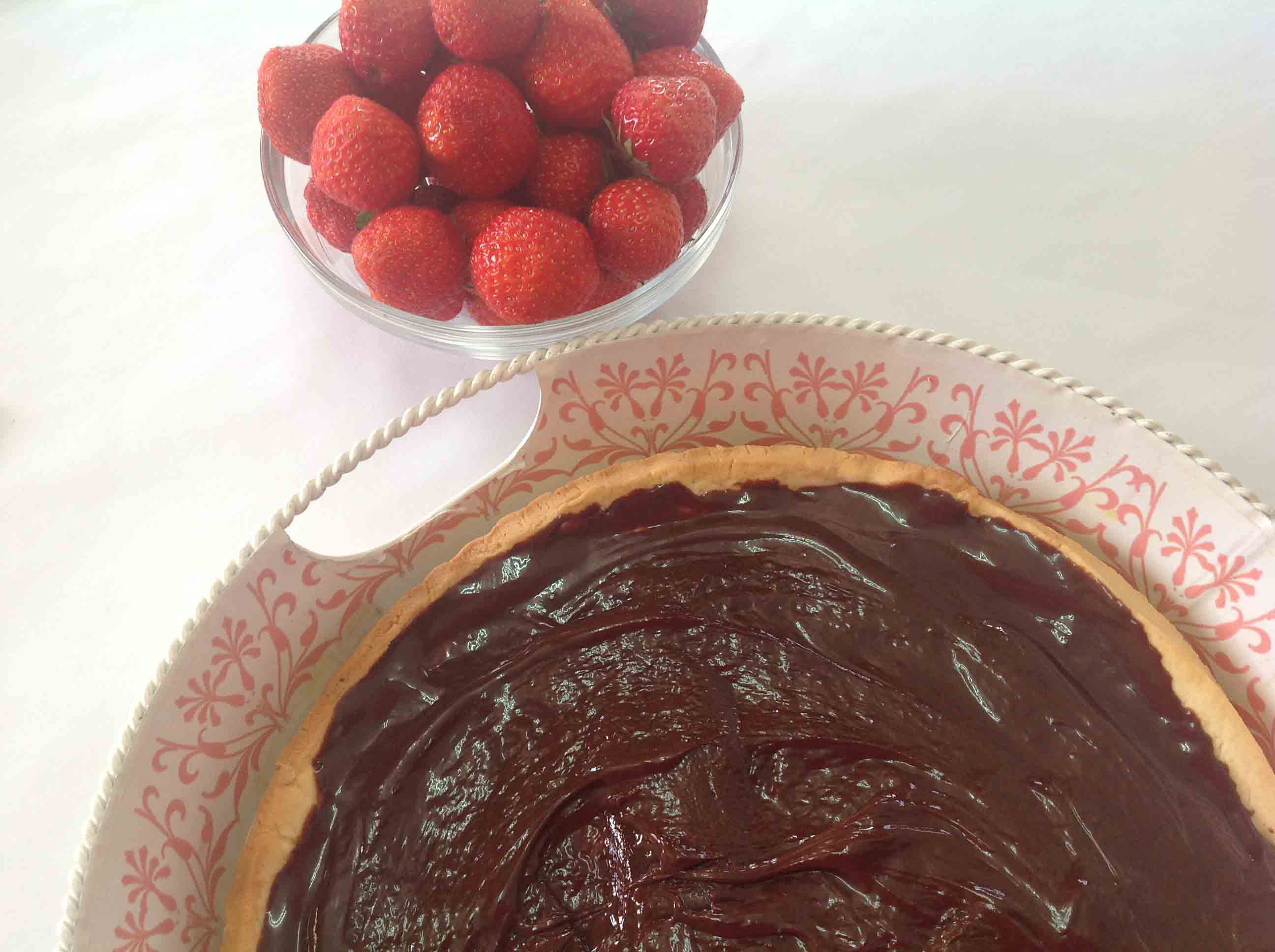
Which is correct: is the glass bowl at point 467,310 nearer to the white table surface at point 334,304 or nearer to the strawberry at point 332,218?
the strawberry at point 332,218

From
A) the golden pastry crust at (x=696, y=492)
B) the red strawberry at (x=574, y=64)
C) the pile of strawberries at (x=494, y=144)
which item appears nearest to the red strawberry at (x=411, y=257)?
the pile of strawberries at (x=494, y=144)

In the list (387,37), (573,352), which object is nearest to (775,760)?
(573,352)

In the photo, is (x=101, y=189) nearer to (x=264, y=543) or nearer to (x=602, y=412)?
→ (x=264, y=543)

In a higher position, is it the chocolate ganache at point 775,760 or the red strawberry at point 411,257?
the red strawberry at point 411,257

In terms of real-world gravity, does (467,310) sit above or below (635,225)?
below

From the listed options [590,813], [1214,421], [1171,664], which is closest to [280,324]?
[590,813]

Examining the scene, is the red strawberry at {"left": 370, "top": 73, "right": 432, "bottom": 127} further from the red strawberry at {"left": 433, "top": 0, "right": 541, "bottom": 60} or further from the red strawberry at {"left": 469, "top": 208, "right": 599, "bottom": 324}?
the red strawberry at {"left": 469, "top": 208, "right": 599, "bottom": 324}

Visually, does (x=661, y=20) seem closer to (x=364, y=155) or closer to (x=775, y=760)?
(x=364, y=155)

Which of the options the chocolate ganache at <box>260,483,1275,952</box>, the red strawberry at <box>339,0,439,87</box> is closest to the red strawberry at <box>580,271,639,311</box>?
the chocolate ganache at <box>260,483,1275,952</box>
